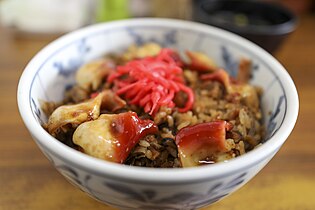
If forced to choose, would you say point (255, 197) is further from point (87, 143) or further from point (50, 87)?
point (50, 87)

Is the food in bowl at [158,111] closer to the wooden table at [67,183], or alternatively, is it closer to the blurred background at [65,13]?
the wooden table at [67,183]

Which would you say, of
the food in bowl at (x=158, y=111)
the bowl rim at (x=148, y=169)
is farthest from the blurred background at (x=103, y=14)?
the bowl rim at (x=148, y=169)

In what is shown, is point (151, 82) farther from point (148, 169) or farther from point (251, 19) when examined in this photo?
point (251, 19)

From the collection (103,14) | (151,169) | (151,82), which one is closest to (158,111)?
(151,82)

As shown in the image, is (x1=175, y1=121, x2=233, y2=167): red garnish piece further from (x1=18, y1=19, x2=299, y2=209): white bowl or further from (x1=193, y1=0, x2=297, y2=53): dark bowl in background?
(x1=193, y1=0, x2=297, y2=53): dark bowl in background

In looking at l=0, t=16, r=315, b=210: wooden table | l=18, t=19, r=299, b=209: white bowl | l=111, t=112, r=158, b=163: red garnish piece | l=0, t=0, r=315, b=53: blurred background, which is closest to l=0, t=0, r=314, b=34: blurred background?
l=0, t=0, r=315, b=53: blurred background
